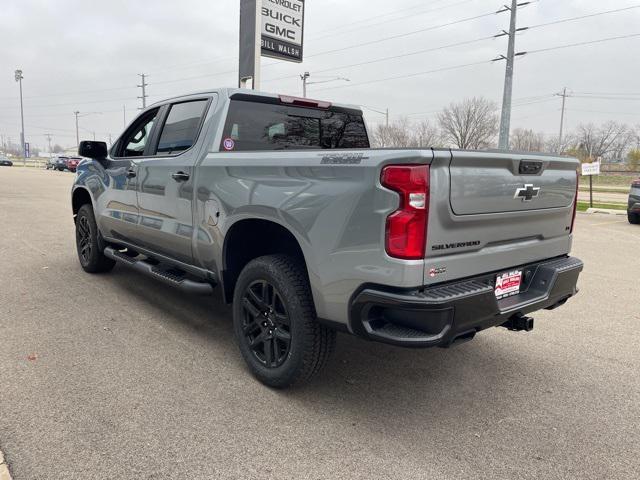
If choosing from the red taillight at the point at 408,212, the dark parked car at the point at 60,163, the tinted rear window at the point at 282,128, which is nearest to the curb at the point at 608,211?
the tinted rear window at the point at 282,128

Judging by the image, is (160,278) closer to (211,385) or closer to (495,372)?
(211,385)

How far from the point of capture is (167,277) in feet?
13.3

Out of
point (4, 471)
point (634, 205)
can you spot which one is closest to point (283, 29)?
point (634, 205)

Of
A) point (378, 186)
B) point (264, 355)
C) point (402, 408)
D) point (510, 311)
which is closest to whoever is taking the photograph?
point (378, 186)

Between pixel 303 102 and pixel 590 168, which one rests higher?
pixel 303 102

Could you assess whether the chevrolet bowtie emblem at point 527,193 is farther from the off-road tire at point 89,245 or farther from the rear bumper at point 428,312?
the off-road tire at point 89,245

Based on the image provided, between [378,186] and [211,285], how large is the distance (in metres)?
1.89

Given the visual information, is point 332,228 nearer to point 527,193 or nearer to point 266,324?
point 266,324

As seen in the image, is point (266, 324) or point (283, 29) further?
point (283, 29)

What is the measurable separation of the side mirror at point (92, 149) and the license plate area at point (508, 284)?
426 centimetres

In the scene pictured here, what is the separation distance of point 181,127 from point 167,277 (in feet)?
4.19

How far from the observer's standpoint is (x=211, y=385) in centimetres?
319

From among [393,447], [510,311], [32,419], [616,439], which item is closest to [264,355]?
[393,447]

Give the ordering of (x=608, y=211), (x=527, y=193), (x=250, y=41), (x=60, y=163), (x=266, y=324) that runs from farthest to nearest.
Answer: (x=60, y=163)
(x=608, y=211)
(x=250, y=41)
(x=266, y=324)
(x=527, y=193)
